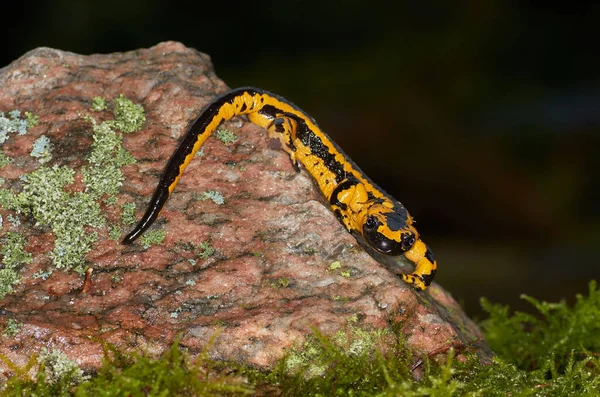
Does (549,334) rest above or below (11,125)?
below

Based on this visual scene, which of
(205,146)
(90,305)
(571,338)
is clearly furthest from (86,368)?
(571,338)

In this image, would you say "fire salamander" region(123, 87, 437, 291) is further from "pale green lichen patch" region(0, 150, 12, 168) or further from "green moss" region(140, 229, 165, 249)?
"pale green lichen patch" region(0, 150, 12, 168)

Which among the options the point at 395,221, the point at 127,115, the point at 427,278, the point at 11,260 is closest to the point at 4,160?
Result: the point at 11,260

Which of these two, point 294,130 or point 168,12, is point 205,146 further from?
point 168,12

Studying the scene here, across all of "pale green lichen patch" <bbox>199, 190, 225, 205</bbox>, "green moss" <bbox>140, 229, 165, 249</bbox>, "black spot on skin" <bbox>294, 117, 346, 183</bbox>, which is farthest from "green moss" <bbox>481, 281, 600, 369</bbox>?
Result: "green moss" <bbox>140, 229, 165, 249</bbox>

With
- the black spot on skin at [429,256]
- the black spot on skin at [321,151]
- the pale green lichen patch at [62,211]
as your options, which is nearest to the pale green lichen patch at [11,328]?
the pale green lichen patch at [62,211]

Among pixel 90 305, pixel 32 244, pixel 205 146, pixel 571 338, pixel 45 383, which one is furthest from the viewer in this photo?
pixel 571 338

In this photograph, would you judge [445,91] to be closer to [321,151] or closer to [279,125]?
[321,151]
